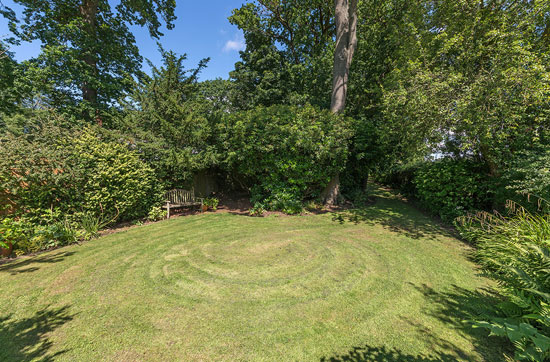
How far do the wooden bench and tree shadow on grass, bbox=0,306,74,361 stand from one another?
17.8 ft

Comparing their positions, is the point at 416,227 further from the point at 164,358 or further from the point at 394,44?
the point at 394,44

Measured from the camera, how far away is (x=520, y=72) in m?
5.34

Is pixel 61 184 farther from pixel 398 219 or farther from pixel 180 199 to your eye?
pixel 398 219

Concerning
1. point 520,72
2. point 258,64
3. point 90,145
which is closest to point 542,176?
point 520,72

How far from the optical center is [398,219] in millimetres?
7797

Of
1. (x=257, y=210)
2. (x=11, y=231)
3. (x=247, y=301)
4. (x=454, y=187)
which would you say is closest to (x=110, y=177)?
(x=11, y=231)

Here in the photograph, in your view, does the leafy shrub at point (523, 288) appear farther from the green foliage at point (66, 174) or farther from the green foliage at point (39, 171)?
the green foliage at point (39, 171)

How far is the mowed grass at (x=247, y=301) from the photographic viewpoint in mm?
2453

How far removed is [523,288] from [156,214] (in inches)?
384

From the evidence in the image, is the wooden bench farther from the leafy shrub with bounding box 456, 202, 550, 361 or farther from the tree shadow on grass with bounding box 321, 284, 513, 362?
the leafy shrub with bounding box 456, 202, 550, 361

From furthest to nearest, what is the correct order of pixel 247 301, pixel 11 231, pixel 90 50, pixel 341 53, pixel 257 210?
1. pixel 90 50
2. pixel 341 53
3. pixel 257 210
4. pixel 11 231
5. pixel 247 301

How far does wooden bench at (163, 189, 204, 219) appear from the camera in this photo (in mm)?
8445

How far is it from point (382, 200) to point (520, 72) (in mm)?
7076

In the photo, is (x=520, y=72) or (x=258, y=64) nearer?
(x=520, y=72)
